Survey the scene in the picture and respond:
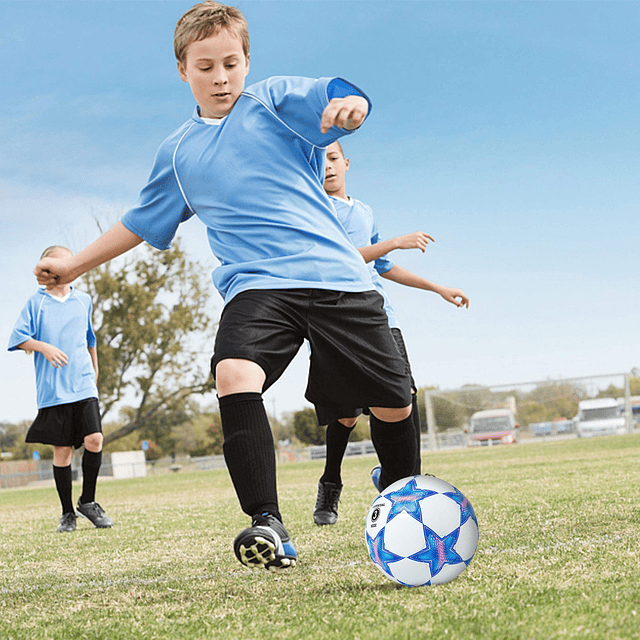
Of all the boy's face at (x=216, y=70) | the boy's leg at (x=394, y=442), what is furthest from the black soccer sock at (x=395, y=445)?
the boy's face at (x=216, y=70)

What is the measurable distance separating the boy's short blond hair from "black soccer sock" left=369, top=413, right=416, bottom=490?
1683mm

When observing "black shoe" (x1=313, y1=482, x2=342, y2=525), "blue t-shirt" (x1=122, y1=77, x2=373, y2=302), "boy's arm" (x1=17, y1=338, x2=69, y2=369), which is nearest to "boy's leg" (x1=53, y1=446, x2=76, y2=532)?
"boy's arm" (x1=17, y1=338, x2=69, y2=369)

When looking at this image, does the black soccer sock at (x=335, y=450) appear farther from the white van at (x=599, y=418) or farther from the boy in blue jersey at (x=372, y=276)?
the white van at (x=599, y=418)

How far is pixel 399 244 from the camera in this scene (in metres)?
3.98

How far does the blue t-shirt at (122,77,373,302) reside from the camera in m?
2.77

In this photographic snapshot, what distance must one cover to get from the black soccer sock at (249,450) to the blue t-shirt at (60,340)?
3.57 m

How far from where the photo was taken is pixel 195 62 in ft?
9.42

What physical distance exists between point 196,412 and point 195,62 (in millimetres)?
38007

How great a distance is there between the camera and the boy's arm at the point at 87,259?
3062 mm

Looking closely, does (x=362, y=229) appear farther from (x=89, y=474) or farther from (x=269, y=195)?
(x=89, y=474)

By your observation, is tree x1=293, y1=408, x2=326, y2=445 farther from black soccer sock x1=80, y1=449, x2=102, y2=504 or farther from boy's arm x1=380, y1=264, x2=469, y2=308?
boy's arm x1=380, y1=264, x2=469, y2=308

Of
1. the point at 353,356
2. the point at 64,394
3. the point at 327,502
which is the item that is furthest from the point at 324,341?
the point at 64,394

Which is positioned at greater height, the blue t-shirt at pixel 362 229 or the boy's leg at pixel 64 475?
the blue t-shirt at pixel 362 229

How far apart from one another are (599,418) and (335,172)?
30410 millimetres
